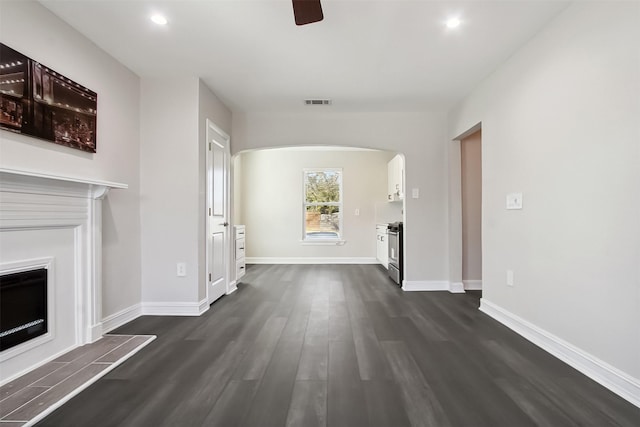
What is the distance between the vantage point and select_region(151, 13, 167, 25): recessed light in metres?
2.04

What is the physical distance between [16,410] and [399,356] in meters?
2.16

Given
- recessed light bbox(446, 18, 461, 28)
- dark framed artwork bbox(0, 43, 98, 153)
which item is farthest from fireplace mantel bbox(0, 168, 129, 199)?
recessed light bbox(446, 18, 461, 28)

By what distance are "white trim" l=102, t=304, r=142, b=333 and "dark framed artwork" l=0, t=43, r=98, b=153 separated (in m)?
1.44

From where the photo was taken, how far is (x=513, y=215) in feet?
8.50

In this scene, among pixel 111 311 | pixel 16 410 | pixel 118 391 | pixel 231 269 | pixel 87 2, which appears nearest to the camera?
pixel 16 410

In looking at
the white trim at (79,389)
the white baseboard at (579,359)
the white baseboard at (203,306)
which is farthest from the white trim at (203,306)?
the white baseboard at (579,359)

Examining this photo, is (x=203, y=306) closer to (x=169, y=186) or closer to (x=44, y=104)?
(x=169, y=186)

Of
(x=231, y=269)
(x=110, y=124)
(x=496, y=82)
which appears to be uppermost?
(x=496, y=82)

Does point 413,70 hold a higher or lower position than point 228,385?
higher

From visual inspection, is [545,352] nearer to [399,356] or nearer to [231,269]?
[399,356]

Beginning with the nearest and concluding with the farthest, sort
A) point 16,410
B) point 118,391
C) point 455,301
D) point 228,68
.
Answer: point 16,410 < point 118,391 < point 228,68 < point 455,301

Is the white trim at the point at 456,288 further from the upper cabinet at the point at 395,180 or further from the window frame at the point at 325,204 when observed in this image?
the window frame at the point at 325,204

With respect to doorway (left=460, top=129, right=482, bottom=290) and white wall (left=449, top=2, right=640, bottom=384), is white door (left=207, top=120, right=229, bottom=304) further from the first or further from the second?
doorway (left=460, top=129, right=482, bottom=290)

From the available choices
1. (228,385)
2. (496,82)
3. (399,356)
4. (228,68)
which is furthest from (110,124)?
(496,82)
